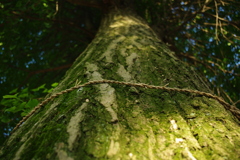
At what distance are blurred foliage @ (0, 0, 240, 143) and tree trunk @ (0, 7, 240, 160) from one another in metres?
2.13

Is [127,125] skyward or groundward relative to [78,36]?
skyward

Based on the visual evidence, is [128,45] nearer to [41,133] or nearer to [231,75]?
[41,133]

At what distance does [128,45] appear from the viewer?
4.96ft

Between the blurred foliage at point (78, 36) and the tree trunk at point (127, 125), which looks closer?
the tree trunk at point (127, 125)

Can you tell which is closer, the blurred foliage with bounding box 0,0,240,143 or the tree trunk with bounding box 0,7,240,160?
the tree trunk with bounding box 0,7,240,160

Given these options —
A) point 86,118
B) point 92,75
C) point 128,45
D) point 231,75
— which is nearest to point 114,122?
point 86,118

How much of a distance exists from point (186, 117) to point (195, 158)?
0.22 meters

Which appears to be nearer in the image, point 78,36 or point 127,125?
point 127,125

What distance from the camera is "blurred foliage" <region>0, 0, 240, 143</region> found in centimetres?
303

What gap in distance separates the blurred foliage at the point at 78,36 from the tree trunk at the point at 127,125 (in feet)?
6.99

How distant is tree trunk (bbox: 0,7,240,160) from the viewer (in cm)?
60

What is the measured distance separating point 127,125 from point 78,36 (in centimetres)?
388

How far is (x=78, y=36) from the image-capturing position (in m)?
4.27

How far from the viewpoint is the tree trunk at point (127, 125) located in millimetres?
601
